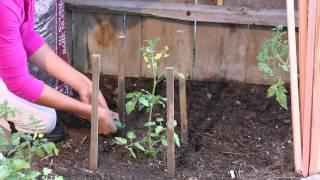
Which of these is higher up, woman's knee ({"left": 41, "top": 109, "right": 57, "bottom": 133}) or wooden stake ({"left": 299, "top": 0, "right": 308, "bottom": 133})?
wooden stake ({"left": 299, "top": 0, "right": 308, "bottom": 133})

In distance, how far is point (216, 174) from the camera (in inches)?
106

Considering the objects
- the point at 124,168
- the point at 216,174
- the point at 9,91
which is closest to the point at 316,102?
the point at 216,174

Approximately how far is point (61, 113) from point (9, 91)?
0.53 metres

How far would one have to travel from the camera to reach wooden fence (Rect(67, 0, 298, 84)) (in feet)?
11.5

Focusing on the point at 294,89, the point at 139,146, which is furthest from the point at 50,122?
the point at 294,89

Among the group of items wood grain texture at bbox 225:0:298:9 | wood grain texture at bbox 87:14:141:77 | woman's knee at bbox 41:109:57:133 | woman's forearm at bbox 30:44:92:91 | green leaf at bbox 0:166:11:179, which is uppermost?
wood grain texture at bbox 225:0:298:9

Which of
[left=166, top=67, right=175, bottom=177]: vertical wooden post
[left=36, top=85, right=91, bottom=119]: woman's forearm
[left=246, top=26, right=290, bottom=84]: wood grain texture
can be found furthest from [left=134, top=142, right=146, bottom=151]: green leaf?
[left=246, top=26, right=290, bottom=84]: wood grain texture

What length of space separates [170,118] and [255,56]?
1132 mm

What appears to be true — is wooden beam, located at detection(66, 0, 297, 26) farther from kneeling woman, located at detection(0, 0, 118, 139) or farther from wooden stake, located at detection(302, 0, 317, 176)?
wooden stake, located at detection(302, 0, 317, 176)

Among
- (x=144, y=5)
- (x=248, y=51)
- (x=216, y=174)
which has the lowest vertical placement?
(x=216, y=174)

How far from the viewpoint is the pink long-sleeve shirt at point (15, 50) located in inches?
93.7

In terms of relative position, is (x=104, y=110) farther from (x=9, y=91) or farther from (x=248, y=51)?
(x=248, y=51)

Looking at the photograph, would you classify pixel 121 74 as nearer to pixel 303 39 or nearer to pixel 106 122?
pixel 106 122

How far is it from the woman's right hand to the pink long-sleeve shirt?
284 mm
